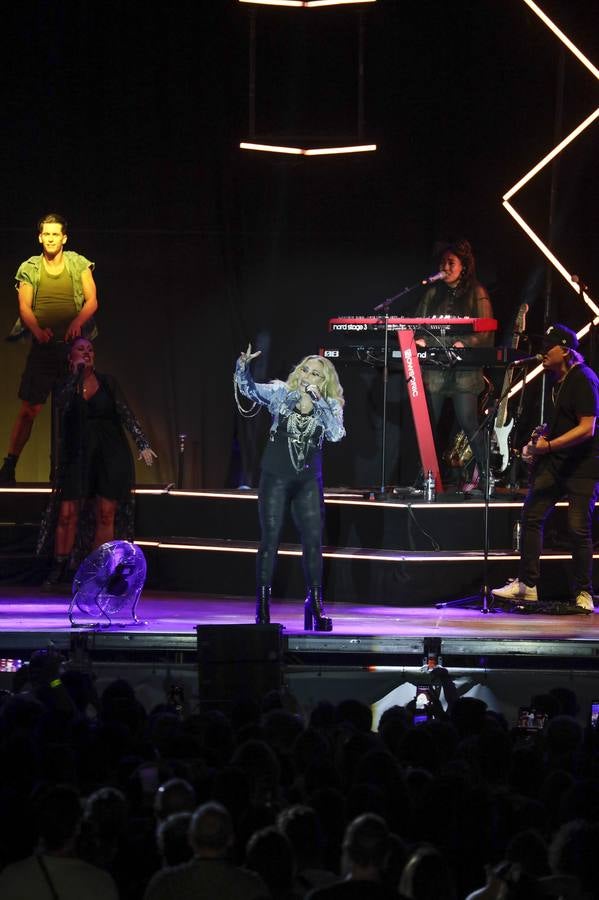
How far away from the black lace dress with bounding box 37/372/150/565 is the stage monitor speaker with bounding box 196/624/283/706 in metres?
3.42

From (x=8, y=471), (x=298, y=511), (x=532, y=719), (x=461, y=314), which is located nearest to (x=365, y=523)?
(x=298, y=511)

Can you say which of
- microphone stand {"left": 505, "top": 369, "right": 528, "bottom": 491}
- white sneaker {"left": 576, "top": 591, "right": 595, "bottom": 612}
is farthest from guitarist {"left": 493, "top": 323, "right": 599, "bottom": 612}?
microphone stand {"left": 505, "top": 369, "right": 528, "bottom": 491}

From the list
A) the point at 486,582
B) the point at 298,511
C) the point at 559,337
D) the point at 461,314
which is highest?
the point at 461,314

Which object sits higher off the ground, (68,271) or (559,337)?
(68,271)

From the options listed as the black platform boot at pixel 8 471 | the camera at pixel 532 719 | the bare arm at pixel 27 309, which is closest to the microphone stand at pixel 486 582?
the camera at pixel 532 719

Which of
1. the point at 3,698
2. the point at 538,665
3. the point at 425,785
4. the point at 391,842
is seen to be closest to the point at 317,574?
the point at 538,665

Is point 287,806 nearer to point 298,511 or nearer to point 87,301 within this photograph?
point 298,511

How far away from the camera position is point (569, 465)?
948 centimetres

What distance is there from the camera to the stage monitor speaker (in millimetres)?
7441

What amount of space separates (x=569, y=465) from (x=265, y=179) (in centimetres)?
497

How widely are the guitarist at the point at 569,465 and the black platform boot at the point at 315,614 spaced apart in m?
1.63

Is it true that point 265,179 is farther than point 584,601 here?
Yes

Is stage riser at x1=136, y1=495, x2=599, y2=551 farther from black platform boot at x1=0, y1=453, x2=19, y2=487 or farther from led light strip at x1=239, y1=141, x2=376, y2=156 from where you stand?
led light strip at x1=239, y1=141, x2=376, y2=156

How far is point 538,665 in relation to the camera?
853 cm
